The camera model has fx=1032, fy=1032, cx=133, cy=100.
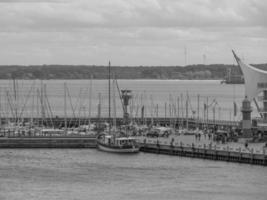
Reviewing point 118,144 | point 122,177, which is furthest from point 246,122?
point 122,177

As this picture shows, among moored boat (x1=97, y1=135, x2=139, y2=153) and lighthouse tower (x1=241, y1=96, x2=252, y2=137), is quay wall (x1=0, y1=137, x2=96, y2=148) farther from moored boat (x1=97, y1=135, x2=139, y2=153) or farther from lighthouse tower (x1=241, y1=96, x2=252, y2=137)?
lighthouse tower (x1=241, y1=96, x2=252, y2=137)

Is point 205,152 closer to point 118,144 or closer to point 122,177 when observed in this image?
point 118,144

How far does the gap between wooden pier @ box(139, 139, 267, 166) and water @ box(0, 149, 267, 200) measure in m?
0.80

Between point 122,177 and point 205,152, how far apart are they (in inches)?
404

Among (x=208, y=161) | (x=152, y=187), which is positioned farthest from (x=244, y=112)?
(x=152, y=187)

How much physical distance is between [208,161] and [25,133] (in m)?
21.2

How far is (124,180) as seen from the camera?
5962 centimetres

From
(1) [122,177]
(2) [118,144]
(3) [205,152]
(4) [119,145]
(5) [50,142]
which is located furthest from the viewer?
(5) [50,142]

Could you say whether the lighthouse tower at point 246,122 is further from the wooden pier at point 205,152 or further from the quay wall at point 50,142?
the quay wall at point 50,142

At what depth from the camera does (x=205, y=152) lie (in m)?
69.6

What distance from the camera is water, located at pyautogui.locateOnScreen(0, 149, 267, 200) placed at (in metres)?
54.2

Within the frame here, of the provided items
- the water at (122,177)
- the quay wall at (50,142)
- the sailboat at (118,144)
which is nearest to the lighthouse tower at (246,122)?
the water at (122,177)

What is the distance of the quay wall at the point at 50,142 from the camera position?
77562 millimetres

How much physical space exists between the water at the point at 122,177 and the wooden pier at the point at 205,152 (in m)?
0.80
